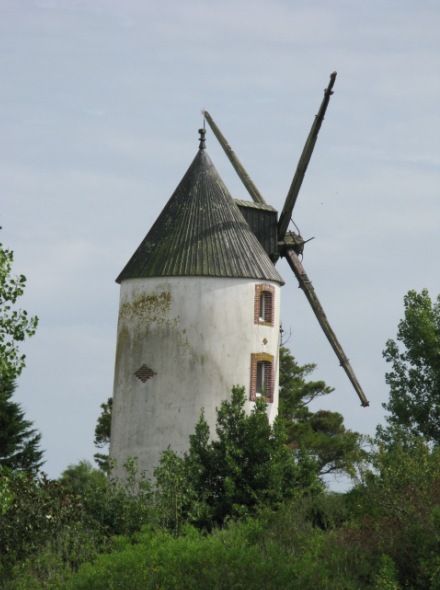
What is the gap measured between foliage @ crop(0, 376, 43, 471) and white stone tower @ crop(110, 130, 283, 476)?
414 cm

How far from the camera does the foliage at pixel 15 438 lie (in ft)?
151

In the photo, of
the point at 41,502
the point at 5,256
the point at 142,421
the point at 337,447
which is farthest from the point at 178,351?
the point at 337,447

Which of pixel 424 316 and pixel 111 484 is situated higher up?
pixel 424 316

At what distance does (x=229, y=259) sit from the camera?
43.1 meters

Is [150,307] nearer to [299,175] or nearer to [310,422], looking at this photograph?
[299,175]

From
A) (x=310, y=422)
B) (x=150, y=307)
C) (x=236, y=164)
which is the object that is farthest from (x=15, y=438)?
(x=310, y=422)

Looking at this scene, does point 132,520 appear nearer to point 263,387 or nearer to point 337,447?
point 263,387

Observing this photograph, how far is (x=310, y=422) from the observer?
65.3m

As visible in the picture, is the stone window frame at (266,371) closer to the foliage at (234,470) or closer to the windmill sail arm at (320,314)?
the foliage at (234,470)

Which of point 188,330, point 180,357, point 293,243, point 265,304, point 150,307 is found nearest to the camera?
point 180,357

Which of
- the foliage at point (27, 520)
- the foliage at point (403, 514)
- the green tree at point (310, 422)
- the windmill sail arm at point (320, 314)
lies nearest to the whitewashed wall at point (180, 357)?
the windmill sail arm at point (320, 314)

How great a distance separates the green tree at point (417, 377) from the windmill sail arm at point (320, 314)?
1124 mm

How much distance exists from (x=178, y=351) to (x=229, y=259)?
10.2ft

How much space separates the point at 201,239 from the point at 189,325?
2.76 metres
